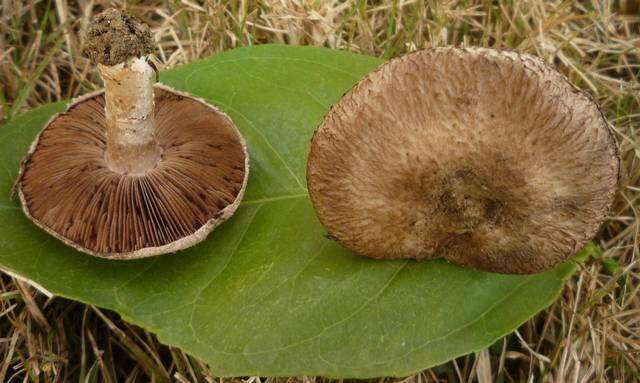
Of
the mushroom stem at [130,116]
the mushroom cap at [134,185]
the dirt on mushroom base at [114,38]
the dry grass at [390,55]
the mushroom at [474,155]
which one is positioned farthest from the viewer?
the dry grass at [390,55]

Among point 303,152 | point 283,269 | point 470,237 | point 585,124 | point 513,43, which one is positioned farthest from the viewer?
point 513,43

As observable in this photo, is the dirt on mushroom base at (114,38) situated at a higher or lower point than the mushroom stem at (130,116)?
higher

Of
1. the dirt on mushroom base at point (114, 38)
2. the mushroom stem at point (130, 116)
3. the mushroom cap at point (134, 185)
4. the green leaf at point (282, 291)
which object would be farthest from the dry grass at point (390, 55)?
the dirt on mushroom base at point (114, 38)

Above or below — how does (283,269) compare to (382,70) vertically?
below

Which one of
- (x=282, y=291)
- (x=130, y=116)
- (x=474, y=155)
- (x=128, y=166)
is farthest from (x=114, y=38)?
(x=474, y=155)

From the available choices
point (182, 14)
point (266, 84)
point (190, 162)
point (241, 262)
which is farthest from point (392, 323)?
point (182, 14)

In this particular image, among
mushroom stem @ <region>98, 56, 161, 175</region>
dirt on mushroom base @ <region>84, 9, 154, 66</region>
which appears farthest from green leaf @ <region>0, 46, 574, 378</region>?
dirt on mushroom base @ <region>84, 9, 154, 66</region>

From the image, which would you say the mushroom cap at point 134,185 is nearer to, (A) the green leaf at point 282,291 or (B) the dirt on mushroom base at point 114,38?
(A) the green leaf at point 282,291

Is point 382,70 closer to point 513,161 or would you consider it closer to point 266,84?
point 513,161
